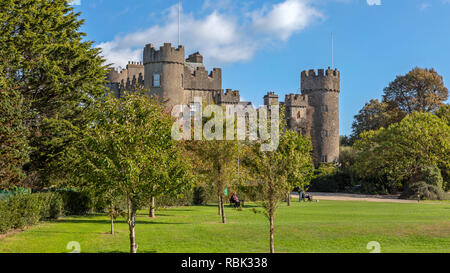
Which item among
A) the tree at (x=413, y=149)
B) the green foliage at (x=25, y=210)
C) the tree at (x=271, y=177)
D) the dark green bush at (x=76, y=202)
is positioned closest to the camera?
the tree at (x=271, y=177)

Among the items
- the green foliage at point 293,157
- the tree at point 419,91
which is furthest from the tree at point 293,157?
the tree at point 419,91

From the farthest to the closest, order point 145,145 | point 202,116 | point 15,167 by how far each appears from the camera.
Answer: point 202,116 → point 15,167 → point 145,145

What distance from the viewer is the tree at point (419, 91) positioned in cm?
7194

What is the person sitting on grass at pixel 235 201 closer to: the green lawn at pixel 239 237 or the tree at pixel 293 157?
the green lawn at pixel 239 237

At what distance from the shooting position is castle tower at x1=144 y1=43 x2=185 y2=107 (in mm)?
65625

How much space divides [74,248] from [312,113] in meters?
67.9

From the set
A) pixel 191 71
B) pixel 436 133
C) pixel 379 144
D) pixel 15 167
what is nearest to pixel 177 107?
pixel 191 71

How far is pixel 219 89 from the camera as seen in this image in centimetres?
7162

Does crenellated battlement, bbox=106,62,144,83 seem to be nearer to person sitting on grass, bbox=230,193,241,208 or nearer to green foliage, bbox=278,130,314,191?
person sitting on grass, bbox=230,193,241,208

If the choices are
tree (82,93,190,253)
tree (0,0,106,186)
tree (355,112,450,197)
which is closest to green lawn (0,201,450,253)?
tree (82,93,190,253)

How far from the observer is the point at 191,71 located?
70312 millimetres

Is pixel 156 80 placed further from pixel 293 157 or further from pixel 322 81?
pixel 293 157

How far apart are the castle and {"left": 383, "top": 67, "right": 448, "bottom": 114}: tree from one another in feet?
36.6
